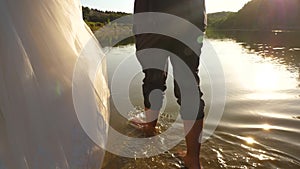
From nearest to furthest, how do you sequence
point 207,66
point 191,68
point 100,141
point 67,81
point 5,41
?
point 5,41
point 67,81
point 100,141
point 191,68
point 207,66

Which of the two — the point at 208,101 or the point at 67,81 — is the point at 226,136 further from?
the point at 67,81

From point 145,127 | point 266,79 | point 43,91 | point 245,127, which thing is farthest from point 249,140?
point 266,79

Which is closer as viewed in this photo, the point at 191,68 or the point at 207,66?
the point at 191,68

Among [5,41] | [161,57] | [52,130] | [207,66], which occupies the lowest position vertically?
[207,66]

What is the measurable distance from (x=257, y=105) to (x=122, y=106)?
1.41 metres

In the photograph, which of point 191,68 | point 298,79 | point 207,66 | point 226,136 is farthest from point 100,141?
point 207,66

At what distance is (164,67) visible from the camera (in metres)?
2.18

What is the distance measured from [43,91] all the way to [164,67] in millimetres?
1107

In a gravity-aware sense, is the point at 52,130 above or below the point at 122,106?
above

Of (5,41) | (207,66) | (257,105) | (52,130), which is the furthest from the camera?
(207,66)

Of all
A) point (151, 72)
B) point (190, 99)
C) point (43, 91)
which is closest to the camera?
point (43, 91)

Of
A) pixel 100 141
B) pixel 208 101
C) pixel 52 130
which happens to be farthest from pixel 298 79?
pixel 52 130

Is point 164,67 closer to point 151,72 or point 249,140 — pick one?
point 151,72

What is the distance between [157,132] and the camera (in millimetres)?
2357
